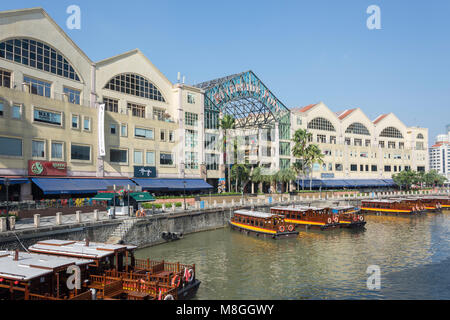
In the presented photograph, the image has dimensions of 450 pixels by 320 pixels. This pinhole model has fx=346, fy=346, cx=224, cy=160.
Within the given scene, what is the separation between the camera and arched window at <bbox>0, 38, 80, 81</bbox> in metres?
42.2

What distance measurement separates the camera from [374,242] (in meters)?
38.6

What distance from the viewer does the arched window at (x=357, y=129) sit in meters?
99.2

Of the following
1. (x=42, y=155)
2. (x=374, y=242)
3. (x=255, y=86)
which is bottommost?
(x=374, y=242)

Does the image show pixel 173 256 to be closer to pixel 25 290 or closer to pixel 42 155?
pixel 25 290

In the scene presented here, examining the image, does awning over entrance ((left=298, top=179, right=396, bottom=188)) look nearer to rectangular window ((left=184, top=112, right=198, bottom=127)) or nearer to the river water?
rectangular window ((left=184, top=112, right=198, bottom=127))

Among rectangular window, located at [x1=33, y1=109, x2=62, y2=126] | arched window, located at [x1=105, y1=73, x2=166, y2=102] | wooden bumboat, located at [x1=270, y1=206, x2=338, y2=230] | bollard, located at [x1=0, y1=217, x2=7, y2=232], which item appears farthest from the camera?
arched window, located at [x1=105, y1=73, x2=166, y2=102]

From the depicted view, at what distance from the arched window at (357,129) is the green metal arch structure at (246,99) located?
960 inches

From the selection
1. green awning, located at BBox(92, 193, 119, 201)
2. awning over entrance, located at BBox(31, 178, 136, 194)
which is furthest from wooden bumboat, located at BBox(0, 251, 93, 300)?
awning over entrance, located at BBox(31, 178, 136, 194)

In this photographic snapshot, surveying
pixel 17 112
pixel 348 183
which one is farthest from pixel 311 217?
pixel 348 183

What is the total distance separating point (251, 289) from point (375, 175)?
89959 millimetres

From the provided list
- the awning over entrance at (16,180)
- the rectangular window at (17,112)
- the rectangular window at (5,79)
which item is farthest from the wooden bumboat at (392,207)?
the rectangular window at (5,79)

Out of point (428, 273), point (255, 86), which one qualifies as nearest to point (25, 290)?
point (428, 273)

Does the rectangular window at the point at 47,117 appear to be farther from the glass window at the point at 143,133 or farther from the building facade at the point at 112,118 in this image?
the glass window at the point at 143,133

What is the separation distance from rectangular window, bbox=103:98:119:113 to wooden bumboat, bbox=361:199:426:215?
50.3 metres
